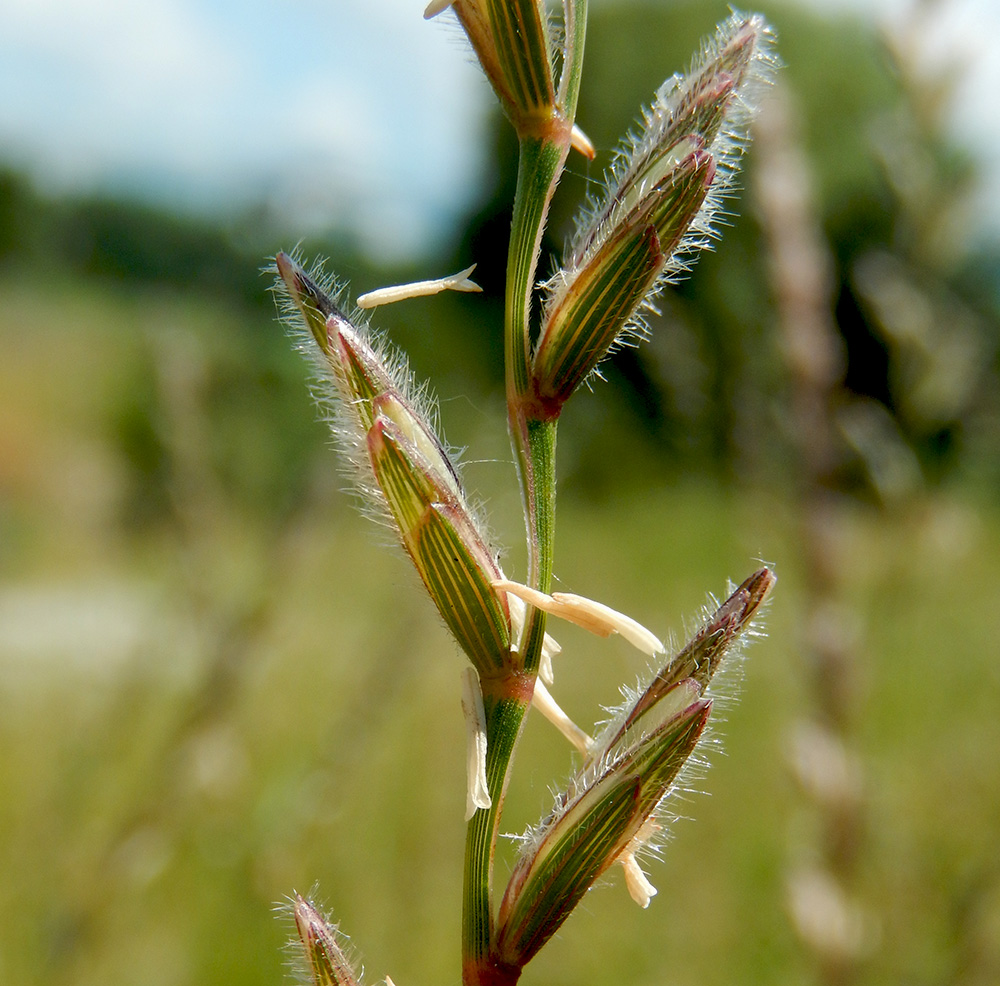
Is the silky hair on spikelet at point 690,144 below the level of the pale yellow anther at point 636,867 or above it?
above

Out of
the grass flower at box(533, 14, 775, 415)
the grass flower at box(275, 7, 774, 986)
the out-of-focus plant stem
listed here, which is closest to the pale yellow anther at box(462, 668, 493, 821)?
the grass flower at box(275, 7, 774, 986)

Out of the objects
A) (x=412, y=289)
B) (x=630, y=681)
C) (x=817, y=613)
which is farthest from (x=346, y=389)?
(x=630, y=681)

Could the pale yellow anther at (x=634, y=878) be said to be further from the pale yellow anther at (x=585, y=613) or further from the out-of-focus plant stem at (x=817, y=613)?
the out-of-focus plant stem at (x=817, y=613)

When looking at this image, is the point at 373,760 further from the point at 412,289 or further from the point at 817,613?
the point at 412,289

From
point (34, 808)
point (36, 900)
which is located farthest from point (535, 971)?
point (34, 808)

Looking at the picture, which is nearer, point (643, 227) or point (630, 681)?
point (643, 227)

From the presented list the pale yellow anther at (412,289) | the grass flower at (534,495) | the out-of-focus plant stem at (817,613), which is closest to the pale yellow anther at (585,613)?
the grass flower at (534,495)
